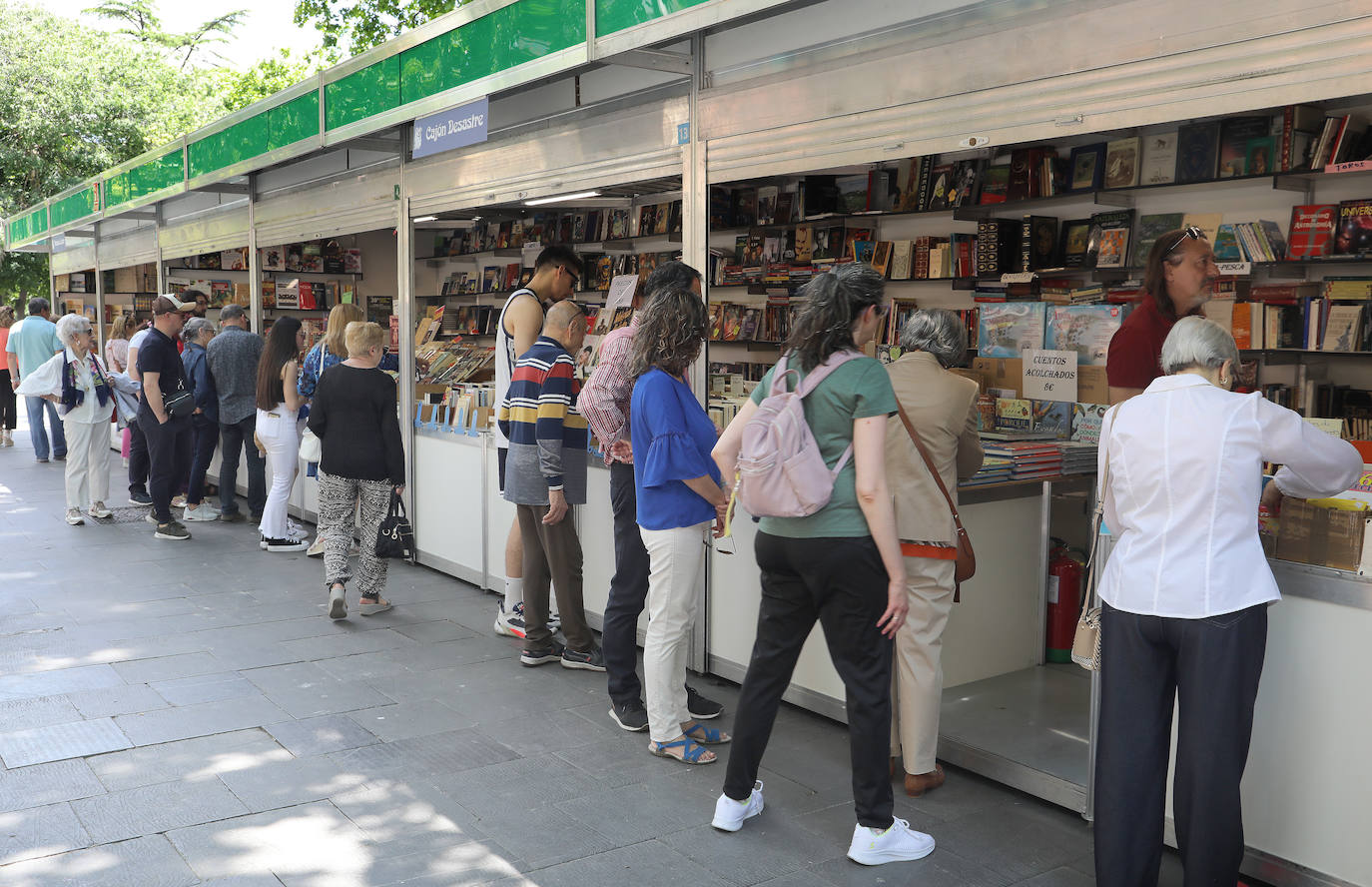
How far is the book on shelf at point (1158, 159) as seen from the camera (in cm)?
557

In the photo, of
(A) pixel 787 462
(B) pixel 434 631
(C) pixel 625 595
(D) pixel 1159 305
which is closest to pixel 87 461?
(B) pixel 434 631

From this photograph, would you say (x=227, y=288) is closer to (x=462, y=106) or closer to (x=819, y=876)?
(x=462, y=106)

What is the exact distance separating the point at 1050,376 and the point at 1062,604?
5.03 ft

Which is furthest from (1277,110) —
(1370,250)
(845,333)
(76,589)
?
(76,589)

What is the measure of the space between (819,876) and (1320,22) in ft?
8.41

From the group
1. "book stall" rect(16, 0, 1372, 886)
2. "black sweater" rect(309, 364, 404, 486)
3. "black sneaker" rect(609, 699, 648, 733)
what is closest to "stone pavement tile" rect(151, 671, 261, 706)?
"black sweater" rect(309, 364, 404, 486)

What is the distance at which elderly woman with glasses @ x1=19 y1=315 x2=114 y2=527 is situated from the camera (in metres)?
8.33

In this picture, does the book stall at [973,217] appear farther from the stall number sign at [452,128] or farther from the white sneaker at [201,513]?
the white sneaker at [201,513]

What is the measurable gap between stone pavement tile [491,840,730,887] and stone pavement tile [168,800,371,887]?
1.63ft

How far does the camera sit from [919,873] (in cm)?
313

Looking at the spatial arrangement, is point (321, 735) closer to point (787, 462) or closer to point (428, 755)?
point (428, 755)

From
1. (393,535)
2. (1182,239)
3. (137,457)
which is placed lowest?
(137,457)

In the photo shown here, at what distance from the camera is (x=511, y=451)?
4.95 metres

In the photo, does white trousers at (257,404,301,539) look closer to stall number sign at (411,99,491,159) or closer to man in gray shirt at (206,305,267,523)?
man in gray shirt at (206,305,267,523)
